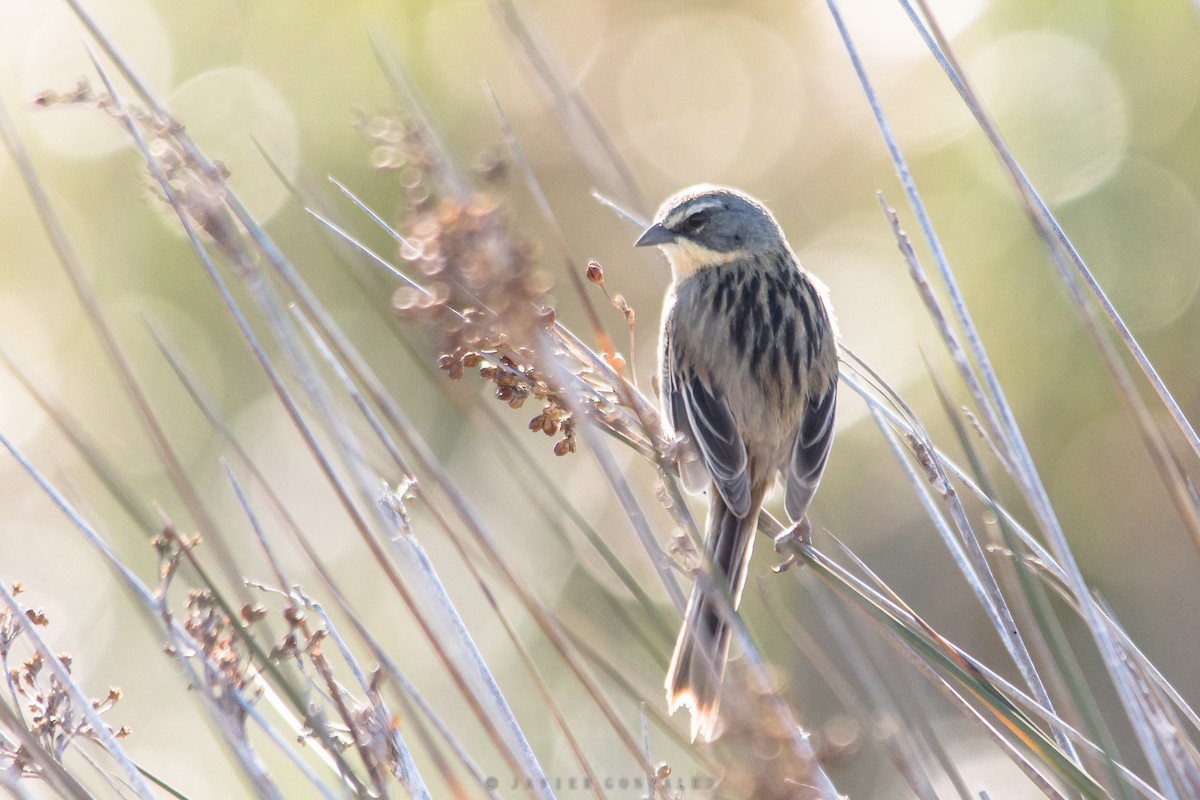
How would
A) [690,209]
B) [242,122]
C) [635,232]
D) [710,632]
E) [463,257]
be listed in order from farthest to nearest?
[242,122] < [635,232] < [690,209] < [710,632] < [463,257]

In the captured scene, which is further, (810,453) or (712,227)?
(712,227)

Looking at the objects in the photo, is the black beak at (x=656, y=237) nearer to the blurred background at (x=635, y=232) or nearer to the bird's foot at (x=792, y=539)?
the bird's foot at (x=792, y=539)

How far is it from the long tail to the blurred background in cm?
206

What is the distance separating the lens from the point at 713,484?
12.2 ft

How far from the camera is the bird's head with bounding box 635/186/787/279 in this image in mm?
4367

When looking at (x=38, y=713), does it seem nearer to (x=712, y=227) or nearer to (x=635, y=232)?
(x=712, y=227)

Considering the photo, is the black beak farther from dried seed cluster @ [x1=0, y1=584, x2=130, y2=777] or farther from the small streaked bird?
dried seed cluster @ [x1=0, y1=584, x2=130, y2=777]

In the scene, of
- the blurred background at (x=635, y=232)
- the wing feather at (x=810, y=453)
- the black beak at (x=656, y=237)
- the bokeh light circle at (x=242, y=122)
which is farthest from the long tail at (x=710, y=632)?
the bokeh light circle at (x=242, y=122)

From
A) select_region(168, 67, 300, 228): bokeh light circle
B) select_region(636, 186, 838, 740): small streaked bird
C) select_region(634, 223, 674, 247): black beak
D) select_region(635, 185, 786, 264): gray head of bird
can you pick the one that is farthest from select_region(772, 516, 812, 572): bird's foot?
select_region(168, 67, 300, 228): bokeh light circle

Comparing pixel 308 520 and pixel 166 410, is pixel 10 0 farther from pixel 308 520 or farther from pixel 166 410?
pixel 308 520

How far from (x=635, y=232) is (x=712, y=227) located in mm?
2956

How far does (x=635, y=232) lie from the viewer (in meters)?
7.38

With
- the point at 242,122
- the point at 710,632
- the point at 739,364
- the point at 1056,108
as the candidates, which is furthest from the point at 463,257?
the point at 242,122

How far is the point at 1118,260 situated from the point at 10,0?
24.8 feet
